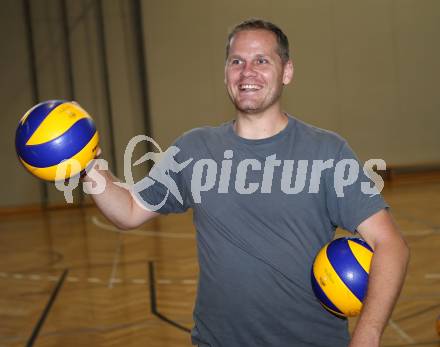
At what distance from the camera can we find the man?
210cm

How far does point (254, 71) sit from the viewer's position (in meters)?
2.16

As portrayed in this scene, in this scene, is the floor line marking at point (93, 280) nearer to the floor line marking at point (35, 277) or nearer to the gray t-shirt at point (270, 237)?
the floor line marking at point (35, 277)

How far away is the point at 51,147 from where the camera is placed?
90.0 inches

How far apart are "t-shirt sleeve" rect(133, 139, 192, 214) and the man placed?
13 cm

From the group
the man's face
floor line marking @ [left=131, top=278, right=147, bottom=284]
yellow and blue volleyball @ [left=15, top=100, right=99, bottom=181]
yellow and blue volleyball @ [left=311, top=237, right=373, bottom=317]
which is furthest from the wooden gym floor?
the man's face

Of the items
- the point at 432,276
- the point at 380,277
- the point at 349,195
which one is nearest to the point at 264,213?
the point at 349,195

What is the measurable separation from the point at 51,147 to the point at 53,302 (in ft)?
10.1

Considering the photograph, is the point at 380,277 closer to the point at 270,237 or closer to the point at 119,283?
the point at 270,237

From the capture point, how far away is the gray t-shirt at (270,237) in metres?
2.10

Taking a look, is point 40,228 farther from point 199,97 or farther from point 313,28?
point 313,28

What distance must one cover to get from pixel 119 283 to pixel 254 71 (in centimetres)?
376

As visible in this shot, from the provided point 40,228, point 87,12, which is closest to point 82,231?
point 40,228

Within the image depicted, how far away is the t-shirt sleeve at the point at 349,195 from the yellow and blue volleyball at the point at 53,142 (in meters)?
0.92

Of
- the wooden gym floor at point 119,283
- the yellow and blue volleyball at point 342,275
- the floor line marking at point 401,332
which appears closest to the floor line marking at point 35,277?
the wooden gym floor at point 119,283
